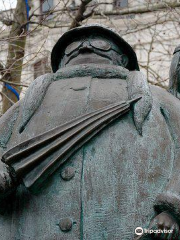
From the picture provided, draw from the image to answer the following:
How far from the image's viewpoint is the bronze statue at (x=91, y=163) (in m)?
2.94

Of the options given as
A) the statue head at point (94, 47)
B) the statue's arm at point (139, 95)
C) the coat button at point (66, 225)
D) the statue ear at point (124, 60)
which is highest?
the statue head at point (94, 47)

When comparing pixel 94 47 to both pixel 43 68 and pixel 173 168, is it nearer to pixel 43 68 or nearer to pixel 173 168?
pixel 173 168

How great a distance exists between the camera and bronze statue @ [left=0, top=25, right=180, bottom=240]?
2941mm

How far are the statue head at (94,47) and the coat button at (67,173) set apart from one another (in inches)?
29.9

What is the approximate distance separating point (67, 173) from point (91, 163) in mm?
128

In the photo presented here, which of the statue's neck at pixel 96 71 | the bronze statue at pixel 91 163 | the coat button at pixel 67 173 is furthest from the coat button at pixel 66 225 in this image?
the statue's neck at pixel 96 71

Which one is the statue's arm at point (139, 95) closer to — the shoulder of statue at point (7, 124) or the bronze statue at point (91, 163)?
the bronze statue at point (91, 163)

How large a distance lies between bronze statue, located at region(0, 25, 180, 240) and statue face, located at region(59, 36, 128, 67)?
0.65 ft

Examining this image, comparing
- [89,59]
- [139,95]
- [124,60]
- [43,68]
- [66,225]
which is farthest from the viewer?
[43,68]

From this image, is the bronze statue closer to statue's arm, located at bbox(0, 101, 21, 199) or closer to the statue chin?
statue's arm, located at bbox(0, 101, 21, 199)

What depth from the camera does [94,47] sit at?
355 cm

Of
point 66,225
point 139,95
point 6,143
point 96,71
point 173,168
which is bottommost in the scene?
point 66,225

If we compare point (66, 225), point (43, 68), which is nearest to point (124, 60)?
point (66, 225)

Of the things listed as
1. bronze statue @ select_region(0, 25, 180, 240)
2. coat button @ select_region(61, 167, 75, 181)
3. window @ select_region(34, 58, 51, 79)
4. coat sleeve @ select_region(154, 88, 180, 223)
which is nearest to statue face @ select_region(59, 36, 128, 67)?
bronze statue @ select_region(0, 25, 180, 240)
